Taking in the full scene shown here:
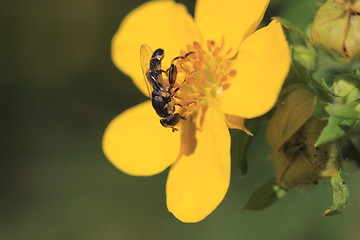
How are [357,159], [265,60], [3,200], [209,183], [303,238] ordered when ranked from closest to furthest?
[265,60] → [209,183] → [357,159] → [303,238] → [3,200]

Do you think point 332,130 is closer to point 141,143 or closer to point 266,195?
point 266,195

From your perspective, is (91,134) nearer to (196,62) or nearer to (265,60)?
(196,62)

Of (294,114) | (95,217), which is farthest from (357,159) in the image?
(95,217)

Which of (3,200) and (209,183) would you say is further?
(3,200)

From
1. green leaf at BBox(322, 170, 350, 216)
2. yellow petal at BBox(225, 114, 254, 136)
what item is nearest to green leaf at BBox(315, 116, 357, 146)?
green leaf at BBox(322, 170, 350, 216)

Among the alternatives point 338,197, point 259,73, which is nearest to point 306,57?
point 259,73

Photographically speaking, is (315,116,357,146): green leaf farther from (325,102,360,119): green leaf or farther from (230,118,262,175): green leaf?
(230,118,262,175): green leaf
